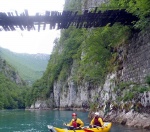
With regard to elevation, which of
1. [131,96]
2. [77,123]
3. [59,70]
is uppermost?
[59,70]

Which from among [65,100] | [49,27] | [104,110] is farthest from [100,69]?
[65,100]

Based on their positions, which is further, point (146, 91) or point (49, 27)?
point (49, 27)

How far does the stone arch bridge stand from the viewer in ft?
61.4

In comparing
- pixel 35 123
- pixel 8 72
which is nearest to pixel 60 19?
pixel 35 123

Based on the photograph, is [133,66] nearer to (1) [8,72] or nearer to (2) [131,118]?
(2) [131,118]

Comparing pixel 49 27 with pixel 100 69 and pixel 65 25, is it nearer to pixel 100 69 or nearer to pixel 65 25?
pixel 65 25

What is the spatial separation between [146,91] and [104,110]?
7.32m

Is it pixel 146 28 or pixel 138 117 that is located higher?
pixel 146 28

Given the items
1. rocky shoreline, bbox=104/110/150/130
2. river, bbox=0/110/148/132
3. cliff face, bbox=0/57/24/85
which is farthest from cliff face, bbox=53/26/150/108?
cliff face, bbox=0/57/24/85

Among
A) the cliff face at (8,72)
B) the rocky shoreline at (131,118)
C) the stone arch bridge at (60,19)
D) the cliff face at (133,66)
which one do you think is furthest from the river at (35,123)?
the cliff face at (8,72)

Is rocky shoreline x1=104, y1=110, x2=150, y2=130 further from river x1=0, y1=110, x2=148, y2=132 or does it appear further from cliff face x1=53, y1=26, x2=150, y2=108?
cliff face x1=53, y1=26, x2=150, y2=108

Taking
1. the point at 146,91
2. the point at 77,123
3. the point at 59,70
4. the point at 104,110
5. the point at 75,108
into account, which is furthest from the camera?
the point at 59,70

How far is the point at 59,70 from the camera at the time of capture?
271 feet

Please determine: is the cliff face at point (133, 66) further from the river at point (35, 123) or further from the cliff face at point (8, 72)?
the cliff face at point (8, 72)
